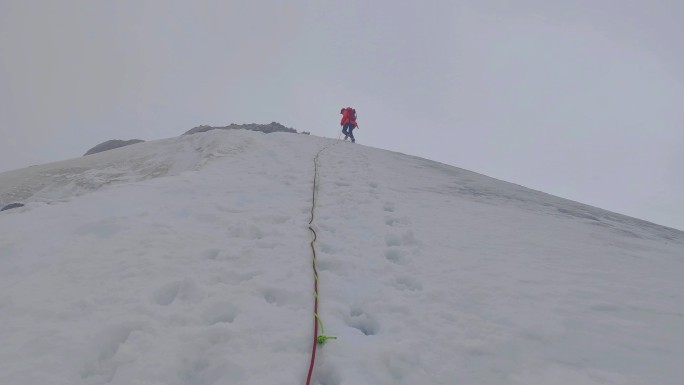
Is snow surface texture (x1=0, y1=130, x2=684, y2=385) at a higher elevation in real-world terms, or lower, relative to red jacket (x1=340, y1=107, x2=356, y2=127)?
lower

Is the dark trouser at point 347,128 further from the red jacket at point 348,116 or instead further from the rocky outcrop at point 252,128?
the rocky outcrop at point 252,128

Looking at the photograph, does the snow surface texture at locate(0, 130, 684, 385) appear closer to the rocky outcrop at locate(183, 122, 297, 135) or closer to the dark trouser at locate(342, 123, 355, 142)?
the dark trouser at locate(342, 123, 355, 142)

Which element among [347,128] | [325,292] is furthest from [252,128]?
[325,292]

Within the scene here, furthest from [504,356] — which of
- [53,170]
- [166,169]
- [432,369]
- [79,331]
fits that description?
[53,170]

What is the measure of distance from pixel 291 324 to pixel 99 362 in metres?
1.47

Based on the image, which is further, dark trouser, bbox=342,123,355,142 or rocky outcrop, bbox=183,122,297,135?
rocky outcrop, bbox=183,122,297,135

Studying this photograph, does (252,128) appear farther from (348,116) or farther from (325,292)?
(325,292)

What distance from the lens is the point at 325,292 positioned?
4.61 m

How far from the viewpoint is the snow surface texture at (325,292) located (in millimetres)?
3398

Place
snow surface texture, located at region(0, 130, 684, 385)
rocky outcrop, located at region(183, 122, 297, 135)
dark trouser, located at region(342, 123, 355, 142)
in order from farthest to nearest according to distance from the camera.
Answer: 1. rocky outcrop, located at region(183, 122, 297, 135)
2. dark trouser, located at region(342, 123, 355, 142)
3. snow surface texture, located at region(0, 130, 684, 385)

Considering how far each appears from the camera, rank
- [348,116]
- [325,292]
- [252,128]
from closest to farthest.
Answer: [325,292] < [348,116] < [252,128]

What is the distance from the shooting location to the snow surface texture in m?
3.40

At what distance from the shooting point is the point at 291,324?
3939 millimetres

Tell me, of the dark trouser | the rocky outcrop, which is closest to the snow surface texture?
the dark trouser
